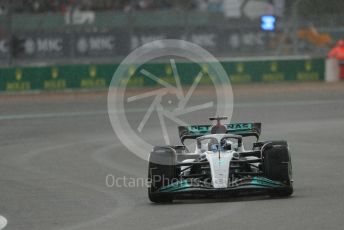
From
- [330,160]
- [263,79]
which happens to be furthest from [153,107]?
[330,160]

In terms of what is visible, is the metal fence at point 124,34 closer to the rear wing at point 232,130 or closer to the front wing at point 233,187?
the rear wing at point 232,130

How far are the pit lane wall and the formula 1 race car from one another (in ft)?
61.8

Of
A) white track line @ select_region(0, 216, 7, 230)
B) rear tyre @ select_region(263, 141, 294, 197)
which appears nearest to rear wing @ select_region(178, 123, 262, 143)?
rear tyre @ select_region(263, 141, 294, 197)

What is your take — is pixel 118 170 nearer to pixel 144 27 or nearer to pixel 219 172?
pixel 219 172

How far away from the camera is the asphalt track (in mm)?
9531

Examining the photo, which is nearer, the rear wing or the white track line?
the white track line

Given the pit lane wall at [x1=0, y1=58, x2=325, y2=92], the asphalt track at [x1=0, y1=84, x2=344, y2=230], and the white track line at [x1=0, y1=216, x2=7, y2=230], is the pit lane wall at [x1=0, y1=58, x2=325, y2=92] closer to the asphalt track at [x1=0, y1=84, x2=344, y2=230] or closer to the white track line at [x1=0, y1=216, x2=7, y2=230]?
the asphalt track at [x1=0, y1=84, x2=344, y2=230]

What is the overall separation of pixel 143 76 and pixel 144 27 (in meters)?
3.90

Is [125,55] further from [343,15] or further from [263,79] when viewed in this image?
[343,15]

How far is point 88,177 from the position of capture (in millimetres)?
13922

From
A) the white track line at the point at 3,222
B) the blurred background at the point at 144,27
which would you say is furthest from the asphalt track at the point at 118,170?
the blurred background at the point at 144,27

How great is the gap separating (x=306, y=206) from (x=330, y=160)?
17.4 ft

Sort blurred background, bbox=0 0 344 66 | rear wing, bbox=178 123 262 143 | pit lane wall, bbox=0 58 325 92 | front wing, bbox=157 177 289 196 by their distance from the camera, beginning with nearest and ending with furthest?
front wing, bbox=157 177 289 196 → rear wing, bbox=178 123 262 143 → pit lane wall, bbox=0 58 325 92 → blurred background, bbox=0 0 344 66

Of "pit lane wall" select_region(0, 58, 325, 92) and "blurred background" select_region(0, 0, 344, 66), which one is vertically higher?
"blurred background" select_region(0, 0, 344, 66)
